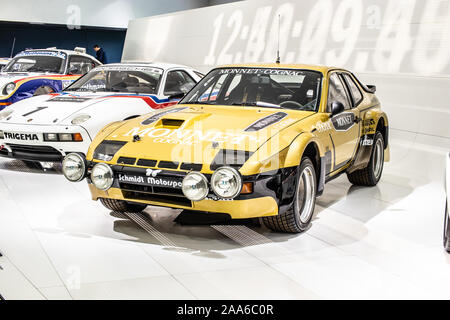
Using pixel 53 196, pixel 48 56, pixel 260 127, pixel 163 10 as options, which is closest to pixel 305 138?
pixel 260 127

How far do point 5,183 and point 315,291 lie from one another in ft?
12.1

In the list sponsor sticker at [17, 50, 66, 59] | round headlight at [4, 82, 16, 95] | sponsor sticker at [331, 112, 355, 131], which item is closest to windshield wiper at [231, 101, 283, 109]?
sponsor sticker at [331, 112, 355, 131]

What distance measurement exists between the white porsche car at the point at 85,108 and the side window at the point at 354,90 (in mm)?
1944

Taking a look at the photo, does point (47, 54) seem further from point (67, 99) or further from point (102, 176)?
point (102, 176)

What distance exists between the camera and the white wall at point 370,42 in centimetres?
817

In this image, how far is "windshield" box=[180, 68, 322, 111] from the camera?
4.70 meters

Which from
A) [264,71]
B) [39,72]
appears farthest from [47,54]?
[264,71]

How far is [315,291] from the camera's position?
123 inches

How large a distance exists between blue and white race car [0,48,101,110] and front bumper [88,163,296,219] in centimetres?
478

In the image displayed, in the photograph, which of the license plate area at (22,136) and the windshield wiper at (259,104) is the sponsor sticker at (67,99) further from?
the windshield wiper at (259,104)

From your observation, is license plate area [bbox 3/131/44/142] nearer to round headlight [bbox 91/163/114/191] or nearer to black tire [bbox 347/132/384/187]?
round headlight [bbox 91/163/114/191]

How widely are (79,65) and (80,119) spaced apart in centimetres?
360

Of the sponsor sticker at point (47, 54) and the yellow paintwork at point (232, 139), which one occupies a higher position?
the sponsor sticker at point (47, 54)

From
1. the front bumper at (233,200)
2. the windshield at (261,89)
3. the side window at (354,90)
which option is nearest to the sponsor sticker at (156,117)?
the windshield at (261,89)
